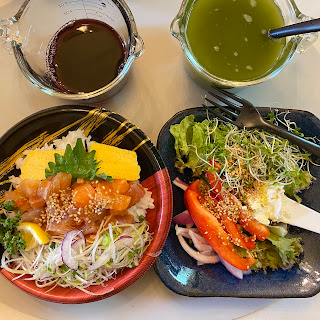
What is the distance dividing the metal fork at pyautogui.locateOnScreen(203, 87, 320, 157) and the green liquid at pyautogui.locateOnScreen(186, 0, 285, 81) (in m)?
0.12

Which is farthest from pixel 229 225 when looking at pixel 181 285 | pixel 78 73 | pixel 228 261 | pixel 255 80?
pixel 78 73

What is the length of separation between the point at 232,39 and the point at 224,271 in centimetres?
113

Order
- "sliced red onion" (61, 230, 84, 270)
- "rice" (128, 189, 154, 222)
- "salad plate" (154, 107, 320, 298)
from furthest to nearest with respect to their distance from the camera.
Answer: "salad plate" (154, 107, 320, 298)
"rice" (128, 189, 154, 222)
"sliced red onion" (61, 230, 84, 270)

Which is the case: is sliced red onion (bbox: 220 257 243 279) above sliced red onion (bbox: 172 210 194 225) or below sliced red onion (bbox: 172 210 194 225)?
below

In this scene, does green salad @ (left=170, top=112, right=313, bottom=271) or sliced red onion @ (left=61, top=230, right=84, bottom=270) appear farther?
green salad @ (left=170, top=112, right=313, bottom=271)

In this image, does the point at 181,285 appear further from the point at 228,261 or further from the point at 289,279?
the point at 289,279

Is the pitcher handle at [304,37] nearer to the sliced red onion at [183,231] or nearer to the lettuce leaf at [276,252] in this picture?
the lettuce leaf at [276,252]

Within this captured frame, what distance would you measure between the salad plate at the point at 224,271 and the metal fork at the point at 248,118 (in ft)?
0.22

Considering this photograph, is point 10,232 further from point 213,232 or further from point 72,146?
point 213,232

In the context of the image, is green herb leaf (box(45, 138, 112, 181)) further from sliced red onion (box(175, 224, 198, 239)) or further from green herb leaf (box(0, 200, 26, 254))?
sliced red onion (box(175, 224, 198, 239))

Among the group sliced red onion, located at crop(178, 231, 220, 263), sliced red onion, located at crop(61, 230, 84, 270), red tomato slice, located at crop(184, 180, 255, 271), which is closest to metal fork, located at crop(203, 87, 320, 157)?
red tomato slice, located at crop(184, 180, 255, 271)

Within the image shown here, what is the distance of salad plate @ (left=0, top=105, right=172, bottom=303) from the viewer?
161cm

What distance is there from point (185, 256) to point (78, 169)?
2.30ft

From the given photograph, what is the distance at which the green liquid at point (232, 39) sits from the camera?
1797 millimetres
